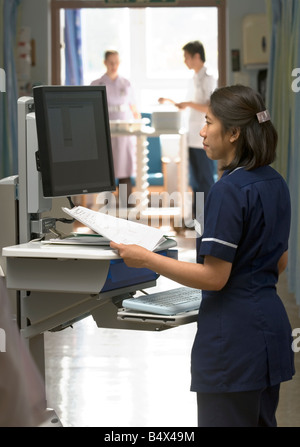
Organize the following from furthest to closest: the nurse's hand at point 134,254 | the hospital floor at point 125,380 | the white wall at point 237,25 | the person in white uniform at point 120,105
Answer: the person in white uniform at point 120,105 < the white wall at point 237,25 < the hospital floor at point 125,380 < the nurse's hand at point 134,254

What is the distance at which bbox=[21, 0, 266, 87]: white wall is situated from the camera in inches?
359

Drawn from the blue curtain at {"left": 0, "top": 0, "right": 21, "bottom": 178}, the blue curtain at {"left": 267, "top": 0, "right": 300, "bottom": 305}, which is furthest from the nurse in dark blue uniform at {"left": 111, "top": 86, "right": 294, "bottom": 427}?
the blue curtain at {"left": 0, "top": 0, "right": 21, "bottom": 178}

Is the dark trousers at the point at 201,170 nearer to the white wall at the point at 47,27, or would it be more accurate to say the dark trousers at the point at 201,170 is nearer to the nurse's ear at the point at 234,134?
the white wall at the point at 47,27

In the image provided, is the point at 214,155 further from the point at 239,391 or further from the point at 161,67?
the point at 161,67

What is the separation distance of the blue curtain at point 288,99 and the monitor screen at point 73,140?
2456 millimetres

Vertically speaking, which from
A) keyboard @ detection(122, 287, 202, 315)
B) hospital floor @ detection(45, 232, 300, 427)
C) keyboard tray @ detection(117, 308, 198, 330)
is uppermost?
keyboard @ detection(122, 287, 202, 315)

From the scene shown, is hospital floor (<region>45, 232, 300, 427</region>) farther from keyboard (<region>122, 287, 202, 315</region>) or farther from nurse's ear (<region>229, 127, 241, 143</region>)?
nurse's ear (<region>229, 127, 241, 143</region>)

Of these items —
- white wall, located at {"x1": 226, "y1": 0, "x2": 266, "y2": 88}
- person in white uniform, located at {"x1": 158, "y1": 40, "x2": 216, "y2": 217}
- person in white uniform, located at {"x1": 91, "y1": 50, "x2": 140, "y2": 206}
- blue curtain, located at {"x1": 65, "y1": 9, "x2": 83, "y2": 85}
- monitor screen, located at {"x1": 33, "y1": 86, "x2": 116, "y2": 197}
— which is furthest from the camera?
blue curtain, located at {"x1": 65, "y1": 9, "x2": 83, "y2": 85}

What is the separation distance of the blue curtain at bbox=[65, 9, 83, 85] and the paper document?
26.9 feet

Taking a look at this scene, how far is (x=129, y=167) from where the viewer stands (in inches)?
381

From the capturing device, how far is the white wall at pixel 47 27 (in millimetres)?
9125

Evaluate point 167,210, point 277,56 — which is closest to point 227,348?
point 277,56

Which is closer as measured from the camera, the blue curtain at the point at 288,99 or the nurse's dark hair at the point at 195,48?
the blue curtain at the point at 288,99

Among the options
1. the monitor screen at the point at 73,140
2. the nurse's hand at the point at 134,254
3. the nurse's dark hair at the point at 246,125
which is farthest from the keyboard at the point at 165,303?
the monitor screen at the point at 73,140
